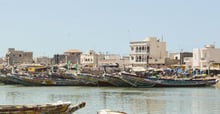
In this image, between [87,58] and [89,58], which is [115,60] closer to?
[89,58]

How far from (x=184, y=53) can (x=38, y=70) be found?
74.9 feet

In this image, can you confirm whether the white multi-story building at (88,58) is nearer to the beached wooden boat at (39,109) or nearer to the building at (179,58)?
the building at (179,58)

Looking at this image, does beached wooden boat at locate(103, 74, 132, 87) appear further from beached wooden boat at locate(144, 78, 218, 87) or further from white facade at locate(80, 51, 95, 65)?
white facade at locate(80, 51, 95, 65)

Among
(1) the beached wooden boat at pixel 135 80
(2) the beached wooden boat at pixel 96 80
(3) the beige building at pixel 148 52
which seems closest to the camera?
(1) the beached wooden boat at pixel 135 80

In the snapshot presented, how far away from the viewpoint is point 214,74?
55469mm

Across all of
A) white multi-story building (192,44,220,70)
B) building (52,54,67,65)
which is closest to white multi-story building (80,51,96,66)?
building (52,54,67,65)

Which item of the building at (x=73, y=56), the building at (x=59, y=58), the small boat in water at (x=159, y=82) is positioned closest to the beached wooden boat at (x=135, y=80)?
the small boat in water at (x=159, y=82)

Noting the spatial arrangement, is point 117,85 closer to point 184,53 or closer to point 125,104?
point 125,104

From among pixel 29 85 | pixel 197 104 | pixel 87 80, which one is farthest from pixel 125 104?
pixel 29 85

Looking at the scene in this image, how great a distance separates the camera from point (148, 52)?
68.9 m

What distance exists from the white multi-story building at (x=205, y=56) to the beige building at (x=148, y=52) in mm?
8865

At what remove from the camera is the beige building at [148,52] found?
6894cm

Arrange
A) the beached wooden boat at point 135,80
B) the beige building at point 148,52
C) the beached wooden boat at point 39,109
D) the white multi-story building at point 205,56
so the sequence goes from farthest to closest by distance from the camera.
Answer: the beige building at point 148,52, the white multi-story building at point 205,56, the beached wooden boat at point 135,80, the beached wooden boat at point 39,109

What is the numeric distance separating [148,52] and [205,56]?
10577 mm
